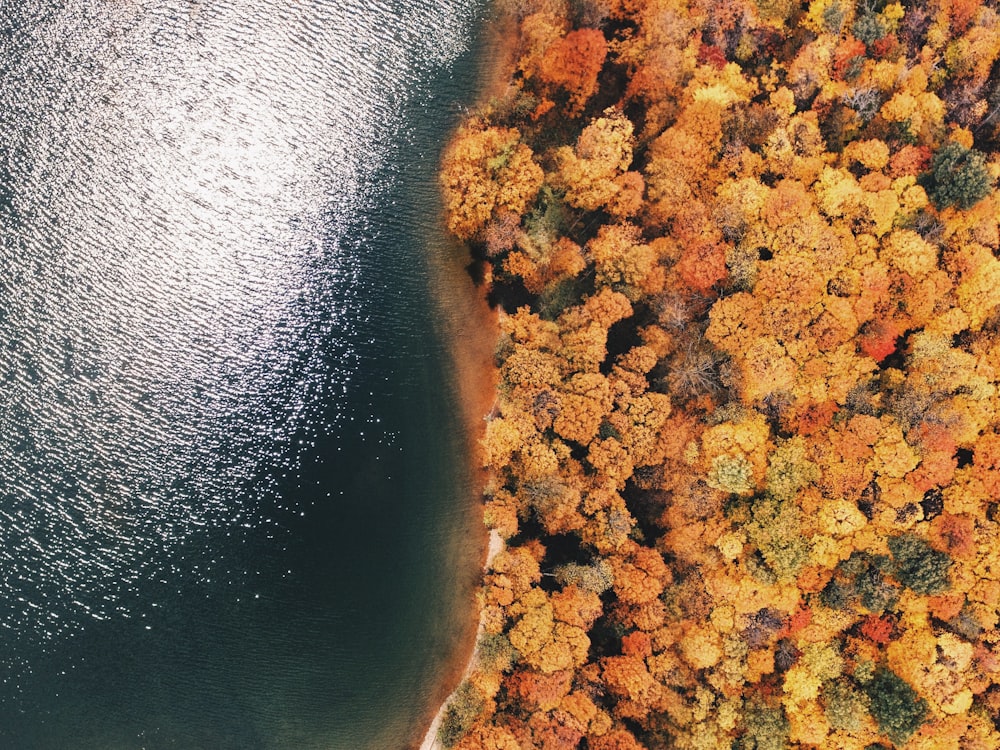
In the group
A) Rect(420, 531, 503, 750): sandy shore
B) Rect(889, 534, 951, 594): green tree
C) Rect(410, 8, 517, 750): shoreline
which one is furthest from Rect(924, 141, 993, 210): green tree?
Rect(420, 531, 503, 750): sandy shore

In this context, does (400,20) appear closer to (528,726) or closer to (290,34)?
(290,34)

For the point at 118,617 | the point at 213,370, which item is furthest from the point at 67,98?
the point at 118,617

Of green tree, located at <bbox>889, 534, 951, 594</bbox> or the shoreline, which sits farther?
the shoreline

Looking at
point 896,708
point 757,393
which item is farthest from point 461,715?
point 757,393

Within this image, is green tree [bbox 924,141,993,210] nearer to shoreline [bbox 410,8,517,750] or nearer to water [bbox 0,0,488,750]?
shoreline [bbox 410,8,517,750]

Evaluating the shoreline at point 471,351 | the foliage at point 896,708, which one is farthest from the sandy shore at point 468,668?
the foliage at point 896,708
